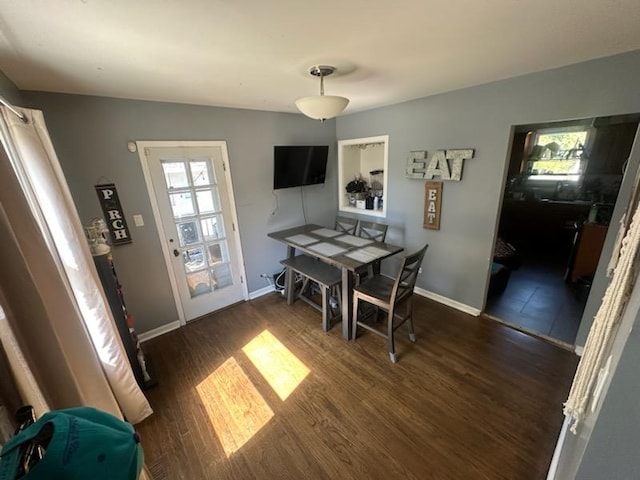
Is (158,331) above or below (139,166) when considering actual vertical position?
below

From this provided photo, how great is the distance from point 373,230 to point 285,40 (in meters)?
2.20

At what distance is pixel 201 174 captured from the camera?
2.75 m

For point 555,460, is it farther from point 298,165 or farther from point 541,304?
point 298,165

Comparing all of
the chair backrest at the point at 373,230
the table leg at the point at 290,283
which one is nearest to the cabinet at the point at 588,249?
the chair backrest at the point at 373,230

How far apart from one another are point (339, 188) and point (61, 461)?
3751 millimetres

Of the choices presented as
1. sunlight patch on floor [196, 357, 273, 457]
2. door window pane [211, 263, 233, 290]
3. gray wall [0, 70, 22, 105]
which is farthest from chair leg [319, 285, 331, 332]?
gray wall [0, 70, 22, 105]

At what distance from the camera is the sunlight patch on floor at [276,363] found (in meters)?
2.06

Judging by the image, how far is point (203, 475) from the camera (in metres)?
1.49

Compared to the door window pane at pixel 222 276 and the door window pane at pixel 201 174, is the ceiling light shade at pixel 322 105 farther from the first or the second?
the door window pane at pixel 222 276

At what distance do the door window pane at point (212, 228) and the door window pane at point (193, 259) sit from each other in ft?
0.52

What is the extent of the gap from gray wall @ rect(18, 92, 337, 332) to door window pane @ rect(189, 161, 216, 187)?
0.25 m

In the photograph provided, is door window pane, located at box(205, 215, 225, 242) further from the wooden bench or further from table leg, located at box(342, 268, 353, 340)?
table leg, located at box(342, 268, 353, 340)

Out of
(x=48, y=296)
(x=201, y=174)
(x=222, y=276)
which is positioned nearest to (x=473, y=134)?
(x=201, y=174)

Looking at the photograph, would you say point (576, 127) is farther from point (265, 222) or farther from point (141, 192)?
point (141, 192)
